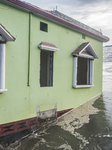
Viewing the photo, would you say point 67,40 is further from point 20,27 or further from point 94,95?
point 94,95

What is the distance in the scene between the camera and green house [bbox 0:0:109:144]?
4.69 meters

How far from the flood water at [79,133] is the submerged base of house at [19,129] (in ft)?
0.71

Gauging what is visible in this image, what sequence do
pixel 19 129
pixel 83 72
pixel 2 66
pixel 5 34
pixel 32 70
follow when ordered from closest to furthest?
pixel 5 34
pixel 2 66
pixel 19 129
pixel 32 70
pixel 83 72

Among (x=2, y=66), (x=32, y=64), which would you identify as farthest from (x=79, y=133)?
(x=2, y=66)

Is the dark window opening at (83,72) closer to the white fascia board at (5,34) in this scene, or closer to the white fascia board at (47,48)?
the white fascia board at (47,48)

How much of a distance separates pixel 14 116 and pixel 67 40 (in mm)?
3573

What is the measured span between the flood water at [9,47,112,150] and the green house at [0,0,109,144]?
41 cm

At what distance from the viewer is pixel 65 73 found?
21.8 ft

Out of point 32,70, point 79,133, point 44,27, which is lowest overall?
point 79,133

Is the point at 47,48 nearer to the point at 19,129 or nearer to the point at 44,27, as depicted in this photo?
the point at 44,27

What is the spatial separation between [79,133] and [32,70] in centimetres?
248

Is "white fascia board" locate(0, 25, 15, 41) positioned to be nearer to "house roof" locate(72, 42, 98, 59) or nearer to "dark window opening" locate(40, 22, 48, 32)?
"dark window opening" locate(40, 22, 48, 32)

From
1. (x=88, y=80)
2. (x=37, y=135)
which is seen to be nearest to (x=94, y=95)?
(x=88, y=80)

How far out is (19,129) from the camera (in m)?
5.03
